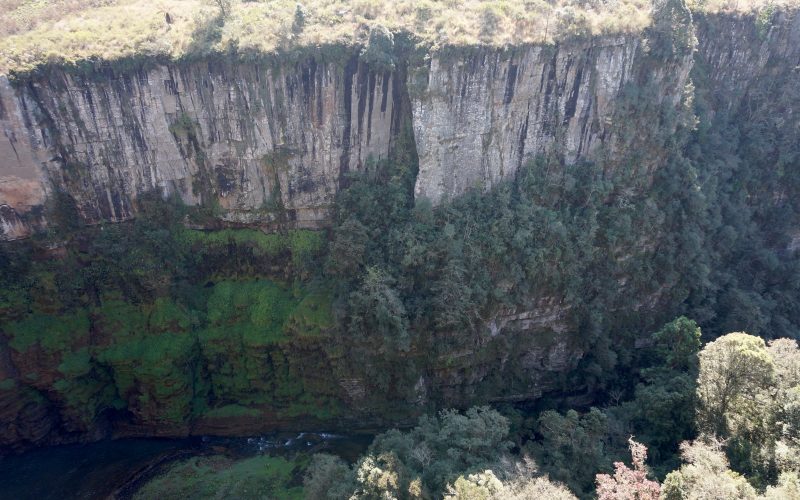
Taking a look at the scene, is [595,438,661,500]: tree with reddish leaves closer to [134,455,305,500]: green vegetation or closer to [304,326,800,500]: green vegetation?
[304,326,800,500]: green vegetation

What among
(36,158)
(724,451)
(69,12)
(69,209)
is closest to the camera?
(724,451)

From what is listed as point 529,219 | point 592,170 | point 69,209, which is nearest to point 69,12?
point 69,209

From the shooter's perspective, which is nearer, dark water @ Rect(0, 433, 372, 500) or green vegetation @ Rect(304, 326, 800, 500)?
green vegetation @ Rect(304, 326, 800, 500)

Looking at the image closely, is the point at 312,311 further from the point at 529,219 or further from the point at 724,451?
the point at 724,451

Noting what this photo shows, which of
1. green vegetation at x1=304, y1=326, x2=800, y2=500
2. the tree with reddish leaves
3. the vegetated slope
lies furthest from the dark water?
the tree with reddish leaves

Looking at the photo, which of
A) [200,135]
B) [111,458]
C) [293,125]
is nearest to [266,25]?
[293,125]

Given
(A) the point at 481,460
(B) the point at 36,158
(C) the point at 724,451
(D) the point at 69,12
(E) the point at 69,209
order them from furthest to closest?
(D) the point at 69,12, (E) the point at 69,209, (B) the point at 36,158, (A) the point at 481,460, (C) the point at 724,451

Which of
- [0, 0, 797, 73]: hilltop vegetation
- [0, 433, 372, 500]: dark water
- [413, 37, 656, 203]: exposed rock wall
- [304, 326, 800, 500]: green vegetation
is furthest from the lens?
[413, 37, 656, 203]: exposed rock wall

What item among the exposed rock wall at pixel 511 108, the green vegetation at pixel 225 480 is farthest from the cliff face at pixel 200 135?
the green vegetation at pixel 225 480
